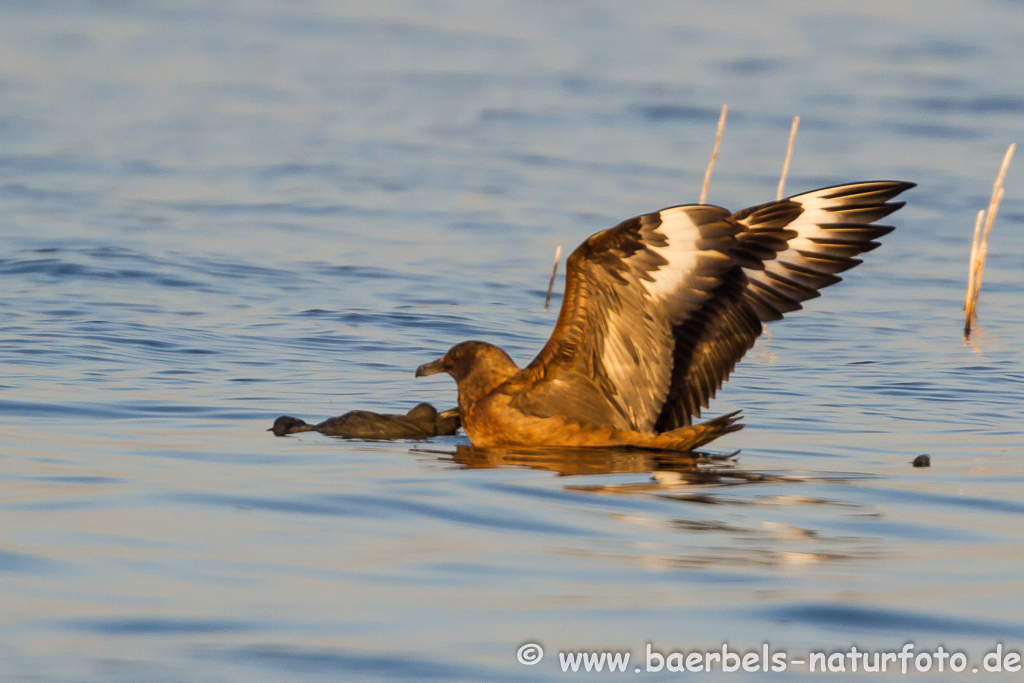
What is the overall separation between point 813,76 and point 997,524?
21090 millimetres

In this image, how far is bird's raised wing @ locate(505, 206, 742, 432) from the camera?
6.92 m

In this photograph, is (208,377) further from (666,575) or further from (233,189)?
(233,189)

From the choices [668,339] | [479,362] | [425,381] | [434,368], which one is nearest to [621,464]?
[668,339]

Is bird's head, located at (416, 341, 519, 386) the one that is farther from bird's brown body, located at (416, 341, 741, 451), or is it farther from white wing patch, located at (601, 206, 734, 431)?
white wing patch, located at (601, 206, 734, 431)

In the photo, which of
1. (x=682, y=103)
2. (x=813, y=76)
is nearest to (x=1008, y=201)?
(x=682, y=103)

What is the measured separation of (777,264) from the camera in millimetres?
7852

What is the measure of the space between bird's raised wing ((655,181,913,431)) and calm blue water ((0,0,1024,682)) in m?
0.58

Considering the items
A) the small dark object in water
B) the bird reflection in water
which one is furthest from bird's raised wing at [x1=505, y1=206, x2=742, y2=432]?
the small dark object in water

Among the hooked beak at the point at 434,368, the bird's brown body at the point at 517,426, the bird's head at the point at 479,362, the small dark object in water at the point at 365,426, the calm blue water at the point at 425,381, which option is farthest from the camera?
the hooked beak at the point at 434,368

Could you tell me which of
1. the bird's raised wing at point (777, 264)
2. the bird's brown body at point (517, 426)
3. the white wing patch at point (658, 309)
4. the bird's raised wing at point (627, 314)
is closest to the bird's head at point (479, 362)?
the bird's brown body at point (517, 426)

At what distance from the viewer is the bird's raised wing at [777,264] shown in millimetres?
7738

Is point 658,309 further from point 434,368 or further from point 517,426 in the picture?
point 434,368

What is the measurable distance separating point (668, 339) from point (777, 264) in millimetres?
861

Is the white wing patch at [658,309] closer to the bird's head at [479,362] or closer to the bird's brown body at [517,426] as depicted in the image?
the bird's brown body at [517,426]
